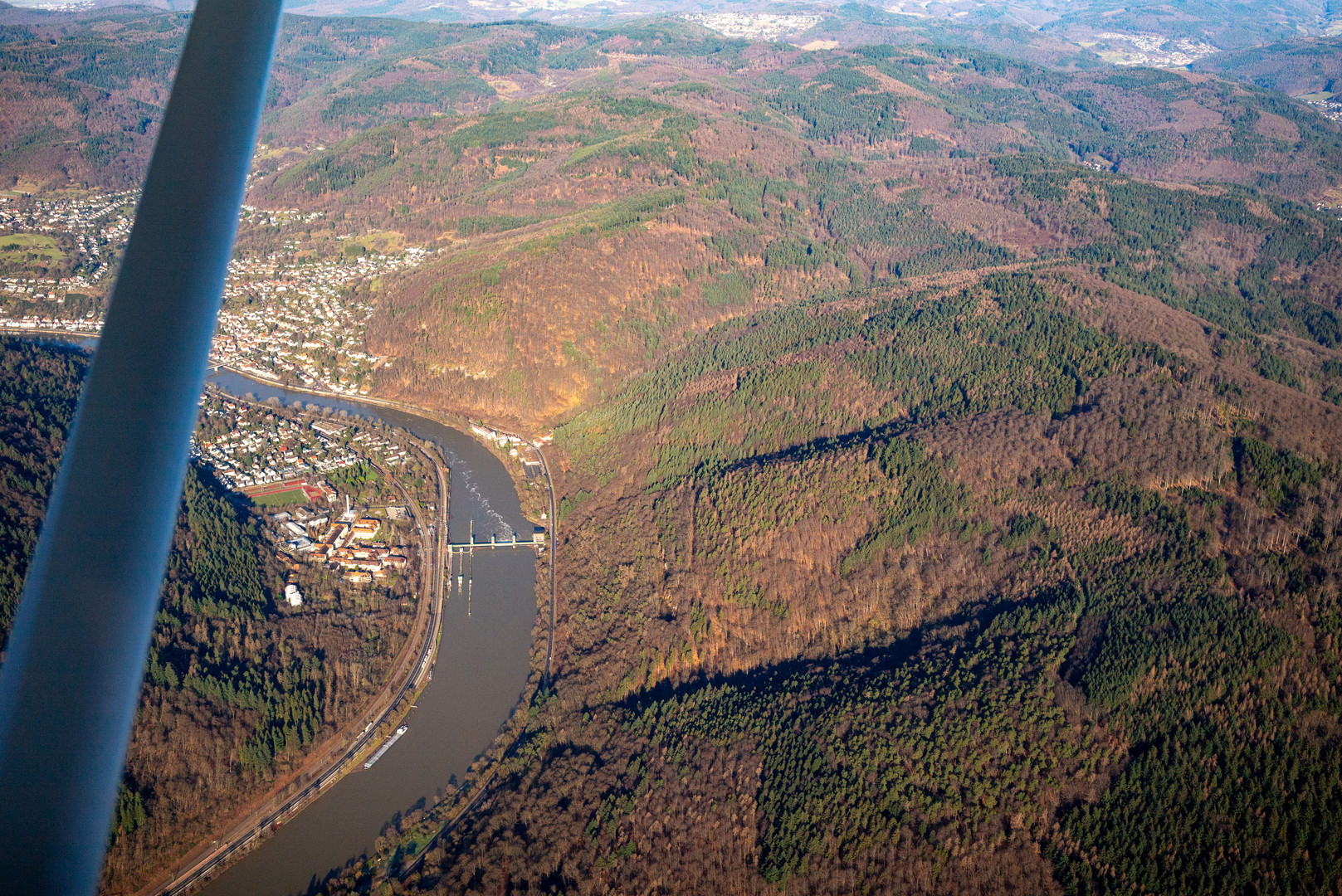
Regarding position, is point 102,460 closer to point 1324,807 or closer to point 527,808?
point 527,808

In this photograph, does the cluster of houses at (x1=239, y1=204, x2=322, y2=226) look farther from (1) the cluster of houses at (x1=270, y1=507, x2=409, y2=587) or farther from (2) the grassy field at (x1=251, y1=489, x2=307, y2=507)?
(1) the cluster of houses at (x1=270, y1=507, x2=409, y2=587)

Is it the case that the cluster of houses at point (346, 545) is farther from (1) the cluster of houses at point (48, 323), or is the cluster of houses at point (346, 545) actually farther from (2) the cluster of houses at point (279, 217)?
(2) the cluster of houses at point (279, 217)

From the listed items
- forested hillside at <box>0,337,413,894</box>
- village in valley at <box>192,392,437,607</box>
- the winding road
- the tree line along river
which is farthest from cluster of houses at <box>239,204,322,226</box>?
the winding road

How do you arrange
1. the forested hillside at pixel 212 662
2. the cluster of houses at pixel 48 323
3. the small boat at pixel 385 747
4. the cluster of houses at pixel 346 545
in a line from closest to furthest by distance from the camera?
the forested hillside at pixel 212 662 → the small boat at pixel 385 747 → the cluster of houses at pixel 346 545 → the cluster of houses at pixel 48 323

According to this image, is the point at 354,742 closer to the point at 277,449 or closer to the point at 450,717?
the point at 450,717

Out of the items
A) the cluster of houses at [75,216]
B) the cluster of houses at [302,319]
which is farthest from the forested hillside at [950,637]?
the cluster of houses at [75,216]

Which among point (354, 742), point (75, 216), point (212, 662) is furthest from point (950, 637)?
point (75, 216)
